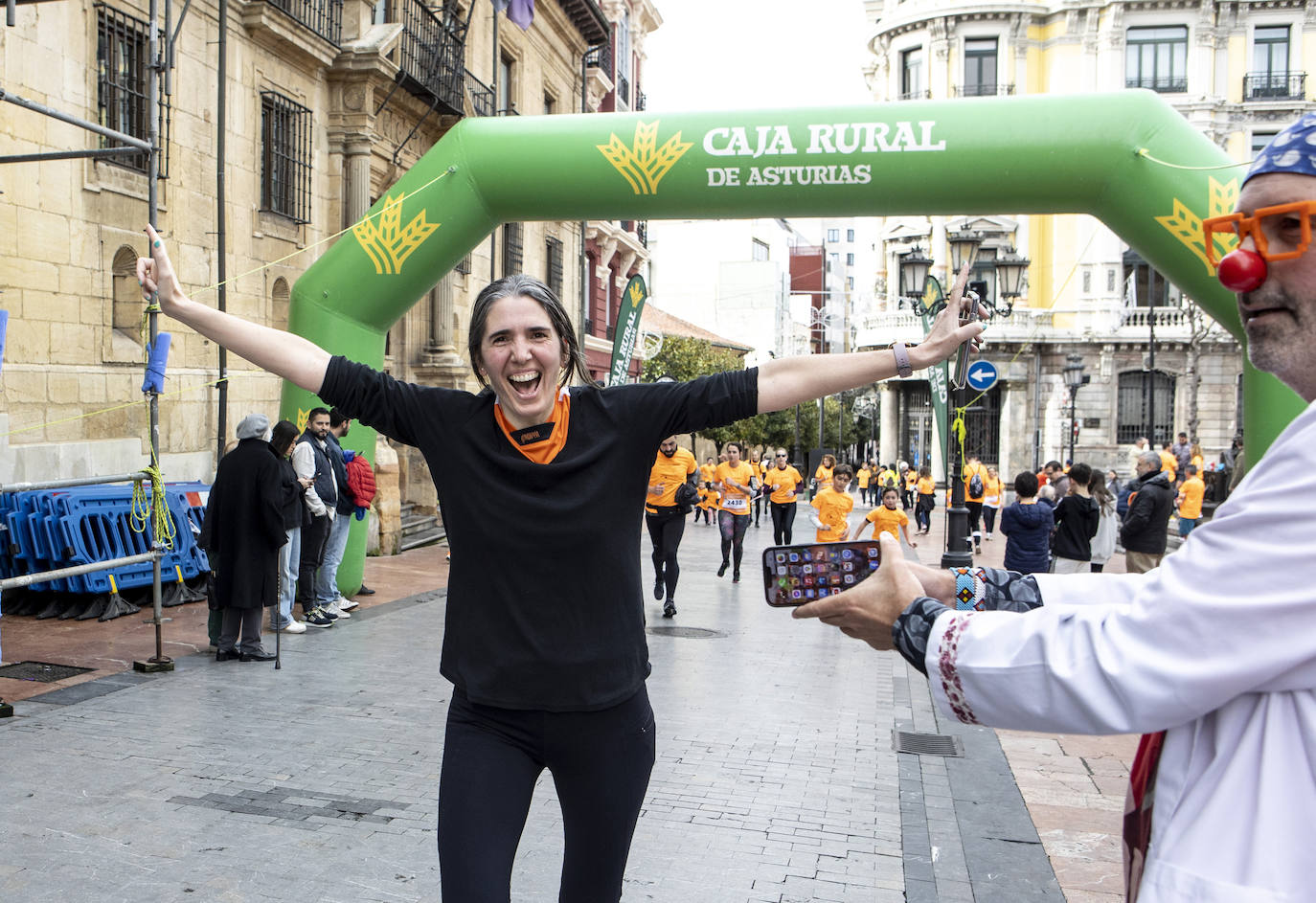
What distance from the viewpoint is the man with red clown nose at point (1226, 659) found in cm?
129

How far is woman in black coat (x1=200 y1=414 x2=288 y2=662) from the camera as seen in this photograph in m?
8.13

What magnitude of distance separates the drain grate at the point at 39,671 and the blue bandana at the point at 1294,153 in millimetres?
7746

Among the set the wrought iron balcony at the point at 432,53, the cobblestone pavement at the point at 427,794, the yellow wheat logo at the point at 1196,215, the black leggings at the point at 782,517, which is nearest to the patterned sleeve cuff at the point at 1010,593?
the cobblestone pavement at the point at 427,794

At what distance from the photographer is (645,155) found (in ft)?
31.0

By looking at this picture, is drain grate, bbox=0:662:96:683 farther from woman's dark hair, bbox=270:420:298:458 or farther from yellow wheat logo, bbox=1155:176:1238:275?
yellow wheat logo, bbox=1155:176:1238:275

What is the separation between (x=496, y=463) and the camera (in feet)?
8.57

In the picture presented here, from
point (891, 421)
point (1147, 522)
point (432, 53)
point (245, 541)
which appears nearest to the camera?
point (245, 541)

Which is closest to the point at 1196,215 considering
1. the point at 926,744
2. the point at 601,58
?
the point at 926,744

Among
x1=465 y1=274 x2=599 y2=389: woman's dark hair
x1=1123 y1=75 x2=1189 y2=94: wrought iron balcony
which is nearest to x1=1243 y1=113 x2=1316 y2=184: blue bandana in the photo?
x1=465 y1=274 x2=599 y2=389: woman's dark hair

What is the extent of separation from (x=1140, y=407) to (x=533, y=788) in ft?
138

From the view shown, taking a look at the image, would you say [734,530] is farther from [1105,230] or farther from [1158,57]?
[1158,57]

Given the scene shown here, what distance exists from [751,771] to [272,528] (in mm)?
4226

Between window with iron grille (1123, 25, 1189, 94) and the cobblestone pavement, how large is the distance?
3872 cm

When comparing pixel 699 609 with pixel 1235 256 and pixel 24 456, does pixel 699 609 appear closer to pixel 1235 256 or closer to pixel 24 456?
pixel 24 456
